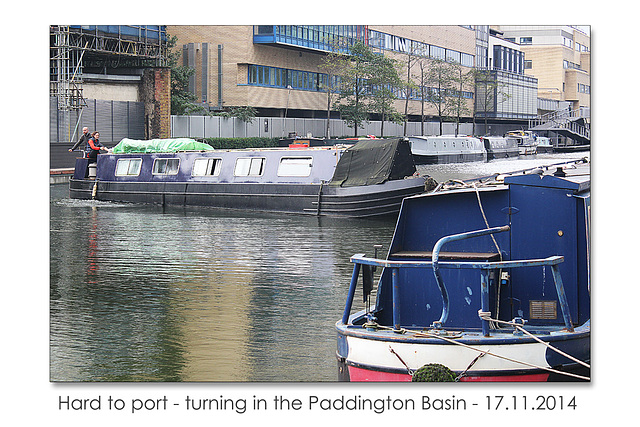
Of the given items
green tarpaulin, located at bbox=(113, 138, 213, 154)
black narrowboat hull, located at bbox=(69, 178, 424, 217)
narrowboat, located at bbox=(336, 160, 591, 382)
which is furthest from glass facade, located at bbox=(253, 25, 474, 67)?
green tarpaulin, located at bbox=(113, 138, 213, 154)

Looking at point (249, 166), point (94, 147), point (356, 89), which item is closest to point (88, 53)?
point (249, 166)

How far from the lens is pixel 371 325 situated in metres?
8.11

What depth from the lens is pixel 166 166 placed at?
2464cm

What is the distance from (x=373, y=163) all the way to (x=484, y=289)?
45.5 ft

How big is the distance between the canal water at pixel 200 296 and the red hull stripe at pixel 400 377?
67 cm

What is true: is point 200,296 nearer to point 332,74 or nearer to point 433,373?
point 433,373

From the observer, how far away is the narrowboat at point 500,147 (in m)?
45.0

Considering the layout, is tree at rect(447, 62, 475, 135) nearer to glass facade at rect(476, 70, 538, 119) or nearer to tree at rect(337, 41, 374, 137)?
glass facade at rect(476, 70, 538, 119)

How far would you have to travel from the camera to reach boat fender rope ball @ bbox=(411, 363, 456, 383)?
769 cm

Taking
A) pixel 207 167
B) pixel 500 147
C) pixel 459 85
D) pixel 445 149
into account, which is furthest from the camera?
pixel 500 147

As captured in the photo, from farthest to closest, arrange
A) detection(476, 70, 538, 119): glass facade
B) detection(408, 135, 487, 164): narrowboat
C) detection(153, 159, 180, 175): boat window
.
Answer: detection(408, 135, 487, 164): narrowboat
detection(476, 70, 538, 119): glass facade
detection(153, 159, 180, 175): boat window

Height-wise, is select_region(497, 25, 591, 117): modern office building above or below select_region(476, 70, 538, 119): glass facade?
below

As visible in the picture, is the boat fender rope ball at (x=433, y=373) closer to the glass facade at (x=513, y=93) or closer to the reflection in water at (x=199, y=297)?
the reflection in water at (x=199, y=297)
